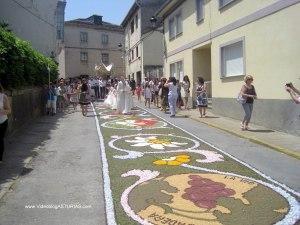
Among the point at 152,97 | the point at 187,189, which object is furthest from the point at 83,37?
the point at 187,189

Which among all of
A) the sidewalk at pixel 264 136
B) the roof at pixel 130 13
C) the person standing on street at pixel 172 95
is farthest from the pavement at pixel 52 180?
the roof at pixel 130 13

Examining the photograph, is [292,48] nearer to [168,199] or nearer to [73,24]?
[168,199]

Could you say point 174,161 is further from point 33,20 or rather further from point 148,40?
point 148,40

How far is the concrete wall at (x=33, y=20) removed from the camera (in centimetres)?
2636

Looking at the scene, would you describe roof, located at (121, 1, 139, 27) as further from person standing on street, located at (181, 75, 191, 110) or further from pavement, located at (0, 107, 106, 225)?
pavement, located at (0, 107, 106, 225)

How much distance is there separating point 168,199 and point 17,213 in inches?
85.0

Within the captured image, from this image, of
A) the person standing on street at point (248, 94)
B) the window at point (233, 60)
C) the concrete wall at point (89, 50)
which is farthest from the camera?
the concrete wall at point (89, 50)

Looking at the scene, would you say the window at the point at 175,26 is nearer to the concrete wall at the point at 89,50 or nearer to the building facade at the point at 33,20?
the building facade at the point at 33,20

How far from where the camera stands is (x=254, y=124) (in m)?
16.1

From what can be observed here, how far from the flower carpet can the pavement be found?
0.90ft

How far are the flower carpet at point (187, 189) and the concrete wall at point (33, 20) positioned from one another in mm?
17062

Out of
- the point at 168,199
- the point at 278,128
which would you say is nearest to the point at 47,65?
the point at 278,128

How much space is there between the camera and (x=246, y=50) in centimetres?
1673

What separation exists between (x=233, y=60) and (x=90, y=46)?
4984 centimetres
